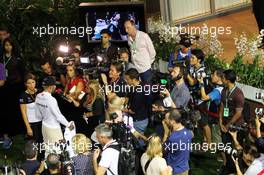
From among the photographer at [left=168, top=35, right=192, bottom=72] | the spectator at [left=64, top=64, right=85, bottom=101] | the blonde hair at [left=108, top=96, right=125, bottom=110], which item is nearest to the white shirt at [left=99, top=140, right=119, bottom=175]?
the blonde hair at [left=108, top=96, right=125, bottom=110]

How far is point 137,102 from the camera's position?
9445mm

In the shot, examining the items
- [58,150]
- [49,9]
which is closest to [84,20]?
[49,9]

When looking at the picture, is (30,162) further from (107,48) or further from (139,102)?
(107,48)

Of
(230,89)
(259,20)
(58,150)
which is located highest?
(259,20)

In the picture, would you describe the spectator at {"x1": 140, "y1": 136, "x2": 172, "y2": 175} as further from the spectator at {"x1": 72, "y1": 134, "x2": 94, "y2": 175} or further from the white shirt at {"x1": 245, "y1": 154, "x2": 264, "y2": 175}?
the white shirt at {"x1": 245, "y1": 154, "x2": 264, "y2": 175}

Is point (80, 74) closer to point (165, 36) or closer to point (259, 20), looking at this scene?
point (165, 36)

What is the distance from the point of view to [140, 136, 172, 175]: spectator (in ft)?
24.5

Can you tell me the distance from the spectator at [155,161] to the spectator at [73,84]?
8.13ft

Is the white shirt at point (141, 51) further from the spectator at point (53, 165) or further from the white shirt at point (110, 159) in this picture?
the spectator at point (53, 165)

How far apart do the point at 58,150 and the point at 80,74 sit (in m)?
1.86

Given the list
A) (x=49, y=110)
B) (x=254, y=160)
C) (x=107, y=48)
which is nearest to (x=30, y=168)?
(x=49, y=110)

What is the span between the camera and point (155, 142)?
767 cm

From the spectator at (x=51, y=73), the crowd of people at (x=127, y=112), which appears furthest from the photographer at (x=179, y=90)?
the spectator at (x=51, y=73)

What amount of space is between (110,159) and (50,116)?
1.96m
